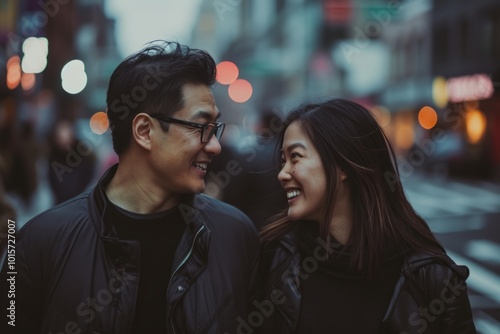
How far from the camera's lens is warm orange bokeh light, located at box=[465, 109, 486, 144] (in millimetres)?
31438

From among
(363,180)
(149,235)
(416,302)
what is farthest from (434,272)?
(149,235)

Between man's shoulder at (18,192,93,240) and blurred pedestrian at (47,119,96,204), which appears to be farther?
blurred pedestrian at (47,119,96,204)

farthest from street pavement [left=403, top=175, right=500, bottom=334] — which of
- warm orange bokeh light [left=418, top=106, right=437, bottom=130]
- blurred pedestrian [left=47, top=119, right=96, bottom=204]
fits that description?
warm orange bokeh light [left=418, top=106, right=437, bottom=130]

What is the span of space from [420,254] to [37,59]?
509 inches

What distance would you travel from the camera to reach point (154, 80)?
2.99m

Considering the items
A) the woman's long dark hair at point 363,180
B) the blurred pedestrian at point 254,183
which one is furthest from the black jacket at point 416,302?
the blurred pedestrian at point 254,183

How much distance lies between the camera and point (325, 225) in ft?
10.2

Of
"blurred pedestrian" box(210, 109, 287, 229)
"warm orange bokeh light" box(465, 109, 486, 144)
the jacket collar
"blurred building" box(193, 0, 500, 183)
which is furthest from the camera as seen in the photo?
"blurred building" box(193, 0, 500, 183)

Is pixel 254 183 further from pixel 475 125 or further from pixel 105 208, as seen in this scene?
pixel 475 125

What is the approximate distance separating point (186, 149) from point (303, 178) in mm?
554

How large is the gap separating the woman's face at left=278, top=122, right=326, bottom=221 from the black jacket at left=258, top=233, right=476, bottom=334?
0.27 metres

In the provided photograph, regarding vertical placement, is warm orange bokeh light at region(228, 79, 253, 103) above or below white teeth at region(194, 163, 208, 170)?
below

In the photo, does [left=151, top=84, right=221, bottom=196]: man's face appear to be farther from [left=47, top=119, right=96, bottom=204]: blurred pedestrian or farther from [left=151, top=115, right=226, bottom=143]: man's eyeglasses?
[left=47, top=119, right=96, bottom=204]: blurred pedestrian

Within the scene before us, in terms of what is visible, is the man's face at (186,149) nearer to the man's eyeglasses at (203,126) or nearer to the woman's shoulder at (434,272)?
the man's eyeglasses at (203,126)
